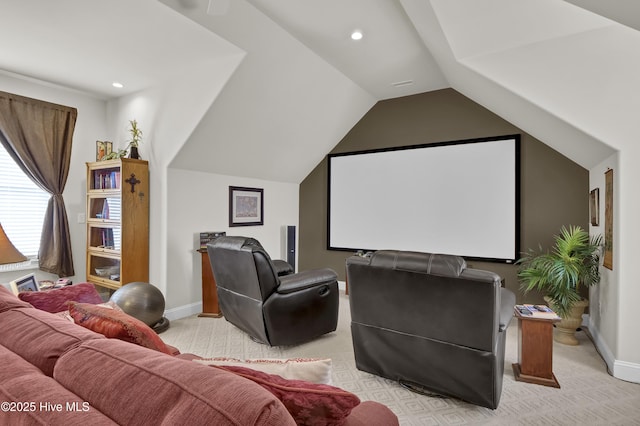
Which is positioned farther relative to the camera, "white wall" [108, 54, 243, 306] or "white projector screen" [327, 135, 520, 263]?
"white projector screen" [327, 135, 520, 263]

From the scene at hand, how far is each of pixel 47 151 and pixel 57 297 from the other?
2.90 m

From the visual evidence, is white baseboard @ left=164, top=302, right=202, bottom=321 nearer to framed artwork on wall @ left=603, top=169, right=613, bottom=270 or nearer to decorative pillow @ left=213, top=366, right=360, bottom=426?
decorative pillow @ left=213, top=366, right=360, bottom=426

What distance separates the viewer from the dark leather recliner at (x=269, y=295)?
3014mm

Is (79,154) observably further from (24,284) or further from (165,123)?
(24,284)

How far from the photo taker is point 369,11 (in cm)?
292

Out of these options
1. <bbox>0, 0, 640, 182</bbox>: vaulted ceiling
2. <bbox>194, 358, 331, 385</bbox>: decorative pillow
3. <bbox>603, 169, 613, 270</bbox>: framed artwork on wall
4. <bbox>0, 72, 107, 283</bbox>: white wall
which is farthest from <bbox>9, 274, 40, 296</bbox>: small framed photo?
<bbox>603, 169, 613, 270</bbox>: framed artwork on wall

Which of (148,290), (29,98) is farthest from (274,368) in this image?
(29,98)

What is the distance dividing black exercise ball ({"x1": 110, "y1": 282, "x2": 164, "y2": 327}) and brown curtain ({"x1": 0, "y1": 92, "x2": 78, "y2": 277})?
1456mm

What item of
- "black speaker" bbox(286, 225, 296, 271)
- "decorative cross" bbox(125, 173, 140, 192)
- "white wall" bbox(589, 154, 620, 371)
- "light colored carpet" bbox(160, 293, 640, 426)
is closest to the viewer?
"light colored carpet" bbox(160, 293, 640, 426)

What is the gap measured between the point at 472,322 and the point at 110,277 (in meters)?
3.99

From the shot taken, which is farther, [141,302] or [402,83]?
[402,83]

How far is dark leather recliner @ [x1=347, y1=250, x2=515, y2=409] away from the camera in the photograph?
204 centimetres

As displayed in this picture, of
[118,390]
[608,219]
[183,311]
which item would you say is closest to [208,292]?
[183,311]

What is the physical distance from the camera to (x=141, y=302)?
131 inches
